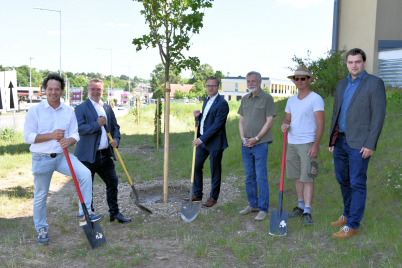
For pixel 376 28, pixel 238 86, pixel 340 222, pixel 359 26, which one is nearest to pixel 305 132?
pixel 340 222

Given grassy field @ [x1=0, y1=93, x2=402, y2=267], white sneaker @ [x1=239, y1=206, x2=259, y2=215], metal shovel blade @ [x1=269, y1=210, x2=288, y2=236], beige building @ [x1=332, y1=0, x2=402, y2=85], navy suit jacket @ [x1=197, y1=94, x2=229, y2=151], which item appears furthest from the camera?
beige building @ [x1=332, y1=0, x2=402, y2=85]

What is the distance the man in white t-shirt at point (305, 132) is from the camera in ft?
15.4

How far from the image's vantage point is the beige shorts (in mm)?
4793

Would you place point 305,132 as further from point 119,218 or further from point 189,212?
point 119,218

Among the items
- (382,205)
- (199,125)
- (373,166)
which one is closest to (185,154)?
(199,125)

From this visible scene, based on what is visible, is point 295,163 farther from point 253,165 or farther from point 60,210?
point 60,210

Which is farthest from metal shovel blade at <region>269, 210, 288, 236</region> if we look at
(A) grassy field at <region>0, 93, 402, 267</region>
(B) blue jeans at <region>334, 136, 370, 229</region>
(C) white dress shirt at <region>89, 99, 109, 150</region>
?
(C) white dress shirt at <region>89, 99, 109, 150</region>

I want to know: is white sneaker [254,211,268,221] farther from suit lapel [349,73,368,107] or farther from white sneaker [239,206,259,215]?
suit lapel [349,73,368,107]

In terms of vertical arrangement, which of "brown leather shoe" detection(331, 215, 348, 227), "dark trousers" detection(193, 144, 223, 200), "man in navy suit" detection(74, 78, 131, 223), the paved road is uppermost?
"man in navy suit" detection(74, 78, 131, 223)

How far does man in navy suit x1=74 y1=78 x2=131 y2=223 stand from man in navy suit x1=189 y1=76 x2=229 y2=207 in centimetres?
137

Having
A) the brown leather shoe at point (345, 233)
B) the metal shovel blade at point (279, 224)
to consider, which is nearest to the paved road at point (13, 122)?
the metal shovel blade at point (279, 224)

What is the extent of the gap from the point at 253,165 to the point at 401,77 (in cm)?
1082

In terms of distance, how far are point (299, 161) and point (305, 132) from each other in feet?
1.51

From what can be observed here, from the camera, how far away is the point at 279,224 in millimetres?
4633
